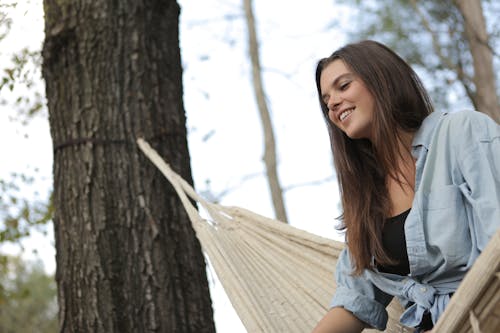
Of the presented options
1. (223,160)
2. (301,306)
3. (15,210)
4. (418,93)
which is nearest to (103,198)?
(301,306)

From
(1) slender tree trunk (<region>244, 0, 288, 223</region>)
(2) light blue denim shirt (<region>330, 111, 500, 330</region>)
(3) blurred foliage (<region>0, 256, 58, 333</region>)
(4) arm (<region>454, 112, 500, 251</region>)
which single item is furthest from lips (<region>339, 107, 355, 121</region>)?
(3) blurred foliage (<region>0, 256, 58, 333</region>)

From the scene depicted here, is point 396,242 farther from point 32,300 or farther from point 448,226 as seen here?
point 32,300

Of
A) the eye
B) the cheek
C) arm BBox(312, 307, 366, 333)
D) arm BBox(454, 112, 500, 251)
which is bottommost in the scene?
arm BBox(312, 307, 366, 333)

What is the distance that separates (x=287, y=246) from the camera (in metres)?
2.11

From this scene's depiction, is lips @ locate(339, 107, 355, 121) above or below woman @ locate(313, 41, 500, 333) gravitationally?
above

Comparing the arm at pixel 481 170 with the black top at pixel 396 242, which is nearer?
the arm at pixel 481 170

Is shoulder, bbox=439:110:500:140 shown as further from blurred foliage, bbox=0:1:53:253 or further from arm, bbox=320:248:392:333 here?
blurred foliage, bbox=0:1:53:253

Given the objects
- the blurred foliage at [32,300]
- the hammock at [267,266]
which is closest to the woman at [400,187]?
the hammock at [267,266]

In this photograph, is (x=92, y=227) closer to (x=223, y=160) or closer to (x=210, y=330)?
(x=210, y=330)

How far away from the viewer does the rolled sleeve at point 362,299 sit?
5.87ft

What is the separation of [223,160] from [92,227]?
726 centimetres

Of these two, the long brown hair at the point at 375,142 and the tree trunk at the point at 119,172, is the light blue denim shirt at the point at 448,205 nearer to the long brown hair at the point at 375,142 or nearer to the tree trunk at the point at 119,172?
the long brown hair at the point at 375,142

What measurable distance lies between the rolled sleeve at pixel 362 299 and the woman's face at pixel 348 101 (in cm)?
35

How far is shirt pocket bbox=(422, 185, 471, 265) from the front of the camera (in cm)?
155
